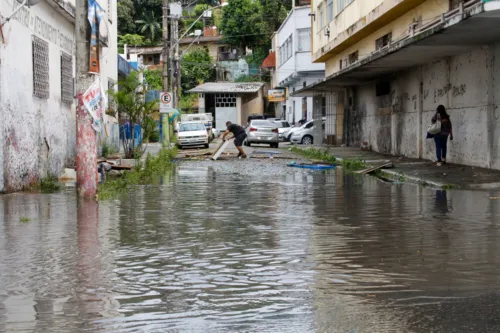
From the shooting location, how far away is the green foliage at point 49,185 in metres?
17.6

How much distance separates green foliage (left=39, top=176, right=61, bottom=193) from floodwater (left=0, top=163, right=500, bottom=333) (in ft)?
10.0

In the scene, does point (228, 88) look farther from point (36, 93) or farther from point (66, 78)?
point (36, 93)

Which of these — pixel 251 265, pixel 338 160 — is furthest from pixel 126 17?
pixel 251 265

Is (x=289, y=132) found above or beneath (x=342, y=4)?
beneath

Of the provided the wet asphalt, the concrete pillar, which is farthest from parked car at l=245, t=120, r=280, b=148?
the concrete pillar

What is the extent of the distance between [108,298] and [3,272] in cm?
175

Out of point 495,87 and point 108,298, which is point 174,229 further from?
point 495,87

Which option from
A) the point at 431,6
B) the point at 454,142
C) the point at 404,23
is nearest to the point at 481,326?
the point at 454,142

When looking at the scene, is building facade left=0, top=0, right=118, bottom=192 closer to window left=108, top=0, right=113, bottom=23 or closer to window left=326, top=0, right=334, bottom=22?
window left=108, top=0, right=113, bottom=23

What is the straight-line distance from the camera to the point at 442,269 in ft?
24.7

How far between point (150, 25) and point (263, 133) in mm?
46722

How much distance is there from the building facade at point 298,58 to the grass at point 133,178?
106 feet

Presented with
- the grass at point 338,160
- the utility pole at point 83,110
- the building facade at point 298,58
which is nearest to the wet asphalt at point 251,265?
the utility pole at point 83,110

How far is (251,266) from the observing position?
781cm
